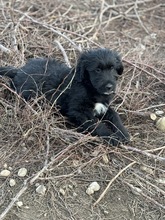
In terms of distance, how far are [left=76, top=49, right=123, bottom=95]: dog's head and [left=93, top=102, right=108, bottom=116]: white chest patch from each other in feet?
0.58

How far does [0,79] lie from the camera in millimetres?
5539

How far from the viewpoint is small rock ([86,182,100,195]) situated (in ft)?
14.0

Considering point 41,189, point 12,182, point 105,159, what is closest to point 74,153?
point 105,159

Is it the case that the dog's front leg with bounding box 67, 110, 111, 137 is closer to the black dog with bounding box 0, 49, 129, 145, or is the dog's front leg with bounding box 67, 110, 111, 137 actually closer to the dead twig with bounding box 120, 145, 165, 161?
the black dog with bounding box 0, 49, 129, 145

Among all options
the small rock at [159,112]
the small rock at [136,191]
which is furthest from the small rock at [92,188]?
the small rock at [159,112]

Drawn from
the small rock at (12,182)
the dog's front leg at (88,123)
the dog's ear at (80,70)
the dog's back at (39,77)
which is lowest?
the small rock at (12,182)

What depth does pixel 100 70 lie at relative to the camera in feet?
16.2

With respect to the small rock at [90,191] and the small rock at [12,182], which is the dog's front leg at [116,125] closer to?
the small rock at [90,191]

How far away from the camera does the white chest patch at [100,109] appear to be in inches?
200

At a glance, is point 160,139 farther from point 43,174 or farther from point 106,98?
point 43,174

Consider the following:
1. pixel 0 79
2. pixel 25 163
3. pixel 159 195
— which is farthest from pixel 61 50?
pixel 159 195

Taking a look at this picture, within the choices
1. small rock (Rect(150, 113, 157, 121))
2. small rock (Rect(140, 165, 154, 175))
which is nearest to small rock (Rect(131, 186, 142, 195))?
small rock (Rect(140, 165, 154, 175))

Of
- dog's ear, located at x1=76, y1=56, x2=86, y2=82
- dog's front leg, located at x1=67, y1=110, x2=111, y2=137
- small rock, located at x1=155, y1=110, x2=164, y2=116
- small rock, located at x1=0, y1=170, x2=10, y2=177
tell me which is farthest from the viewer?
small rock, located at x1=155, y1=110, x2=164, y2=116

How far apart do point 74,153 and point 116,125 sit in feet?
2.04
